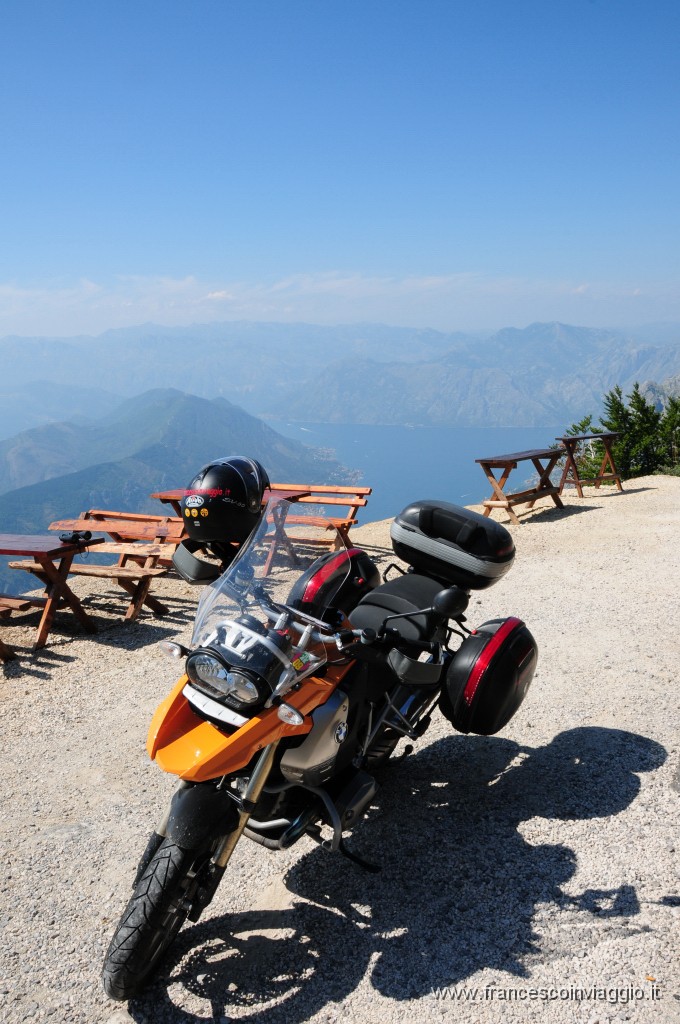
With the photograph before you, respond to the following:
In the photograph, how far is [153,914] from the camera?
239cm

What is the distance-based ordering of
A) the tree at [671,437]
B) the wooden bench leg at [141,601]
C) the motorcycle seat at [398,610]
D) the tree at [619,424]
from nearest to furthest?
1. the motorcycle seat at [398,610]
2. the wooden bench leg at [141,601]
3. the tree at [671,437]
4. the tree at [619,424]

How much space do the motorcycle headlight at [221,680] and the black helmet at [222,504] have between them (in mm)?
580

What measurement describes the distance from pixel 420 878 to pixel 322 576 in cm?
137

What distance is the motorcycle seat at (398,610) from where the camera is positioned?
333 cm

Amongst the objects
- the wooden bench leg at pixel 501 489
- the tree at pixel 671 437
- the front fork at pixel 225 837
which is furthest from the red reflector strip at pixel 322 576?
the tree at pixel 671 437

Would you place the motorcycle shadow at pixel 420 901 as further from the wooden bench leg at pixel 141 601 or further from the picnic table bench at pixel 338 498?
the picnic table bench at pixel 338 498

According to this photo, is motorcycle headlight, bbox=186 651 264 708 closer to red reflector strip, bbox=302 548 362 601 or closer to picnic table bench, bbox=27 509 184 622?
red reflector strip, bbox=302 548 362 601

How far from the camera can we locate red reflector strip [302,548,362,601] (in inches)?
113

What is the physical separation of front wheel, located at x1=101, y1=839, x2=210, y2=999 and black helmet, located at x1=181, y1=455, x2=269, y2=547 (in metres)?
1.14

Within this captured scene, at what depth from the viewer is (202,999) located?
8.36ft

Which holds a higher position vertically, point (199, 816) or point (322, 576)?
point (322, 576)

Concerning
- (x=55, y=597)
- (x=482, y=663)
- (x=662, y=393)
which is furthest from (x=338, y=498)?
(x=662, y=393)

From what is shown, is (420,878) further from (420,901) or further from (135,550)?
(135,550)

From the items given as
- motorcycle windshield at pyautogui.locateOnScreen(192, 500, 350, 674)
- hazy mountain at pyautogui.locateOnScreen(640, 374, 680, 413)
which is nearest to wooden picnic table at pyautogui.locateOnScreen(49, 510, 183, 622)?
motorcycle windshield at pyautogui.locateOnScreen(192, 500, 350, 674)
